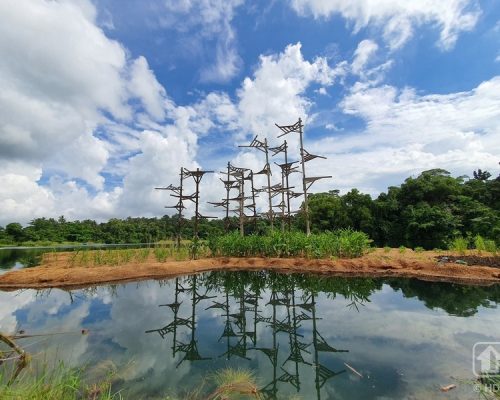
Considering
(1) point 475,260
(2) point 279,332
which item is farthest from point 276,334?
(1) point 475,260

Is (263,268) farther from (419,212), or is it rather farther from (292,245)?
(419,212)

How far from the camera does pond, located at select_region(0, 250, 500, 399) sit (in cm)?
405

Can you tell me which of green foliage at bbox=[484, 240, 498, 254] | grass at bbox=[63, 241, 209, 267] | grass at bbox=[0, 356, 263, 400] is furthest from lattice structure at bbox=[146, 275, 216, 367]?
green foliage at bbox=[484, 240, 498, 254]

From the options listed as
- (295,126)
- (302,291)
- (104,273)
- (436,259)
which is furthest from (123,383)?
(295,126)

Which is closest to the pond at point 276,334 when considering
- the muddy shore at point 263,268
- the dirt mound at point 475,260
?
the muddy shore at point 263,268

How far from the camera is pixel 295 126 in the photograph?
18.5 meters

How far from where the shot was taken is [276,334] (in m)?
5.99

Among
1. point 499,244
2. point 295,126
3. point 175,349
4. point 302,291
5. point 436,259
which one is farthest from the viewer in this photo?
point 295,126

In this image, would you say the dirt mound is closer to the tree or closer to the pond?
the pond

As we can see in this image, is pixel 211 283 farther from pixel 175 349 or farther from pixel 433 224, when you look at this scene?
pixel 433 224

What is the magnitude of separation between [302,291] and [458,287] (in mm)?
5289

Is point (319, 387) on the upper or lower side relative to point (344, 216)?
lower

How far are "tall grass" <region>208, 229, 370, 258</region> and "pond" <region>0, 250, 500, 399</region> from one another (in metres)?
4.47

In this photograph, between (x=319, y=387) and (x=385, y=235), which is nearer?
(x=319, y=387)
